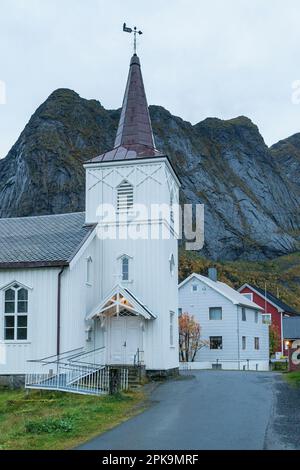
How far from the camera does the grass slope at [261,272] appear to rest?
74.9 meters

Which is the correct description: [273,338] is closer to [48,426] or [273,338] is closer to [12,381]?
[12,381]

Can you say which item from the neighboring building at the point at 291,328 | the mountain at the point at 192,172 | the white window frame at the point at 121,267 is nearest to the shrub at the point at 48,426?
the white window frame at the point at 121,267

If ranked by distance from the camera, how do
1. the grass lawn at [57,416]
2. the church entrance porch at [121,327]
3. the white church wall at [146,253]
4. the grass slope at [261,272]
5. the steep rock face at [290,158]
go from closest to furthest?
the grass lawn at [57,416] < the church entrance porch at [121,327] < the white church wall at [146,253] < the grass slope at [261,272] < the steep rock face at [290,158]

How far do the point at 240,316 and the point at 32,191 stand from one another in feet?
169

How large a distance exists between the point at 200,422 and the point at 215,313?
32299 millimetres

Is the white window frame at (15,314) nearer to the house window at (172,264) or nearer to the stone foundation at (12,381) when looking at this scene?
the stone foundation at (12,381)

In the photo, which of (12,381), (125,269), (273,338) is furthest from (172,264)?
(273,338)

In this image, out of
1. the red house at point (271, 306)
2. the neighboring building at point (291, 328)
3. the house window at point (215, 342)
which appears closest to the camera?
the house window at point (215, 342)

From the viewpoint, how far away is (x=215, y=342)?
4512 cm

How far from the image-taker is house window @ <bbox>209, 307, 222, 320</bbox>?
1778 inches

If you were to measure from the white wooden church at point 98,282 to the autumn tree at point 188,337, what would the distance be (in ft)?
49.8

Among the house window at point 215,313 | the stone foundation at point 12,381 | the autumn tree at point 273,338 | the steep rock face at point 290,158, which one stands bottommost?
the autumn tree at point 273,338

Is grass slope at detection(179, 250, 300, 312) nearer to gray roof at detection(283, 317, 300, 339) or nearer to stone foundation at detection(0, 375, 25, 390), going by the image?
gray roof at detection(283, 317, 300, 339)
